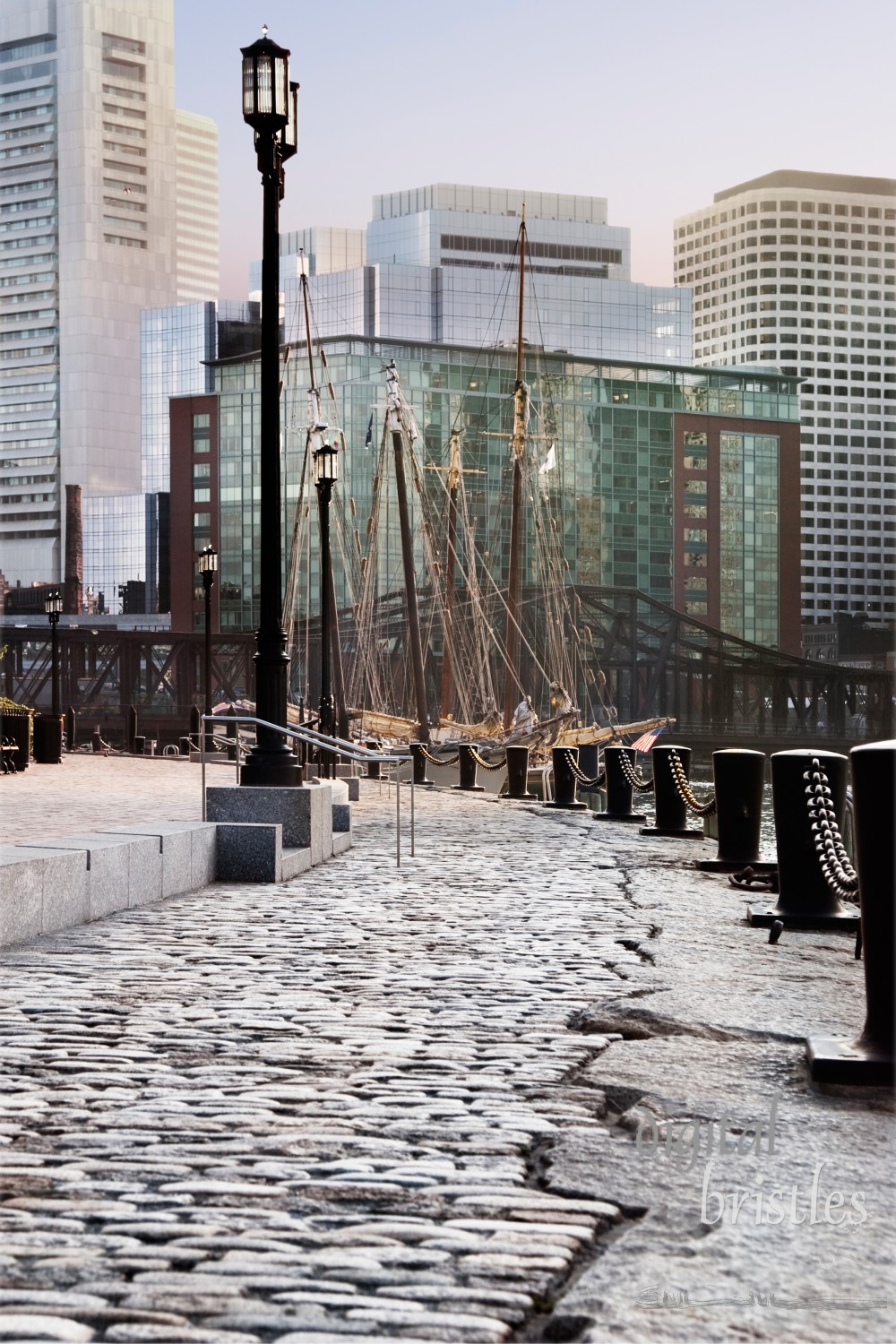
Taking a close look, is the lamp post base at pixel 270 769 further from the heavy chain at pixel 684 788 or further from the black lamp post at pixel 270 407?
the heavy chain at pixel 684 788

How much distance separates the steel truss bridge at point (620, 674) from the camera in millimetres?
100000

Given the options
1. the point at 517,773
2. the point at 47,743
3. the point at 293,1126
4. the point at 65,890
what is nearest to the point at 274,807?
the point at 65,890

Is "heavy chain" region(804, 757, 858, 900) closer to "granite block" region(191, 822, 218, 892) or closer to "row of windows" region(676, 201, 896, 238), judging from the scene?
"granite block" region(191, 822, 218, 892)

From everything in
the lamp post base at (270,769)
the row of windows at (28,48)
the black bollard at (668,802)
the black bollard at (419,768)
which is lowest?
the black bollard at (419,768)

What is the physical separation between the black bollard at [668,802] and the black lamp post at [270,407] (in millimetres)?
7246

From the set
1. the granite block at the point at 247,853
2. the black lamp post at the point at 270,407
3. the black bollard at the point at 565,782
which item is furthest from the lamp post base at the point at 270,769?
the black bollard at the point at 565,782

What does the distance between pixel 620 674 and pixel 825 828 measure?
354 ft

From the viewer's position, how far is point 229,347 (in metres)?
145

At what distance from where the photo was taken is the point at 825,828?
33.8 ft

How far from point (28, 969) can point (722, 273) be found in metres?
149

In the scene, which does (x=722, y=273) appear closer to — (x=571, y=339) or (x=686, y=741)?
(x=571, y=339)

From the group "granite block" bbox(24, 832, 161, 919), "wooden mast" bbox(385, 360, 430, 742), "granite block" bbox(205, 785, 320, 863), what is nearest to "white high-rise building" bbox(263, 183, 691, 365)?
"wooden mast" bbox(385, 360, 430, 742)

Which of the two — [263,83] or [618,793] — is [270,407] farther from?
[618,793]

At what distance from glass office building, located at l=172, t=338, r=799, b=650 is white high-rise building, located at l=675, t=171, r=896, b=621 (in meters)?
7.49
